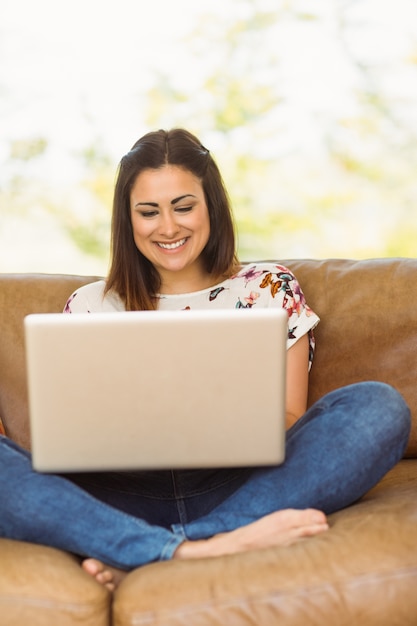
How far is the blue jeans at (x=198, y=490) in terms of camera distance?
5.04ft

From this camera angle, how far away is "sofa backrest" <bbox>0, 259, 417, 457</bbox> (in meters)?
2.16

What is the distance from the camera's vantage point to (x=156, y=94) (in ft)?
14.1

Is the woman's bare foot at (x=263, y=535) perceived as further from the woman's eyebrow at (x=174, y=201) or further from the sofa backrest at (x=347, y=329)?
the woman's eyebrow at (x=174, y=201)

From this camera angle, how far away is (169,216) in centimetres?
211

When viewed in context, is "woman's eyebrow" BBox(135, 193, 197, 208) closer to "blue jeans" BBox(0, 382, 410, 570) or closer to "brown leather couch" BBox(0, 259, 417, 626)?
"blue jeans" BBox(0, 382, 410, 570)

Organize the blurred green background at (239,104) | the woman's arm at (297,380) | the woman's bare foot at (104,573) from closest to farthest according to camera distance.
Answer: the woman's bare foot at (104,573) → the woman's arm at (297,380) → the blurred green background at (239,104)

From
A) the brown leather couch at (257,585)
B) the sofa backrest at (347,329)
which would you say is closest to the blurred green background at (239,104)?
the sofa backrest at (347,329)

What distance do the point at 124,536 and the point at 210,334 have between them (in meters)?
0.40

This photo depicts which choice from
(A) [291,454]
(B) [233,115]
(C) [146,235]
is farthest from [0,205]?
(A) [291,454]

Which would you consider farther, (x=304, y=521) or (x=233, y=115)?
(x=233, y=115)

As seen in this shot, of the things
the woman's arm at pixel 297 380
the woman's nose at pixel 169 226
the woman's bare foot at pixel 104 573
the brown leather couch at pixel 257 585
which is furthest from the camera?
the woman's nose at pixel 169 226

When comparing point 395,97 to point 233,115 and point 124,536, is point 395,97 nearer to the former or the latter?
point 233,115

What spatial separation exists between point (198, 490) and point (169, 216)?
2.28 feet

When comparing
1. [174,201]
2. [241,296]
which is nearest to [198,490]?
[241,296]
